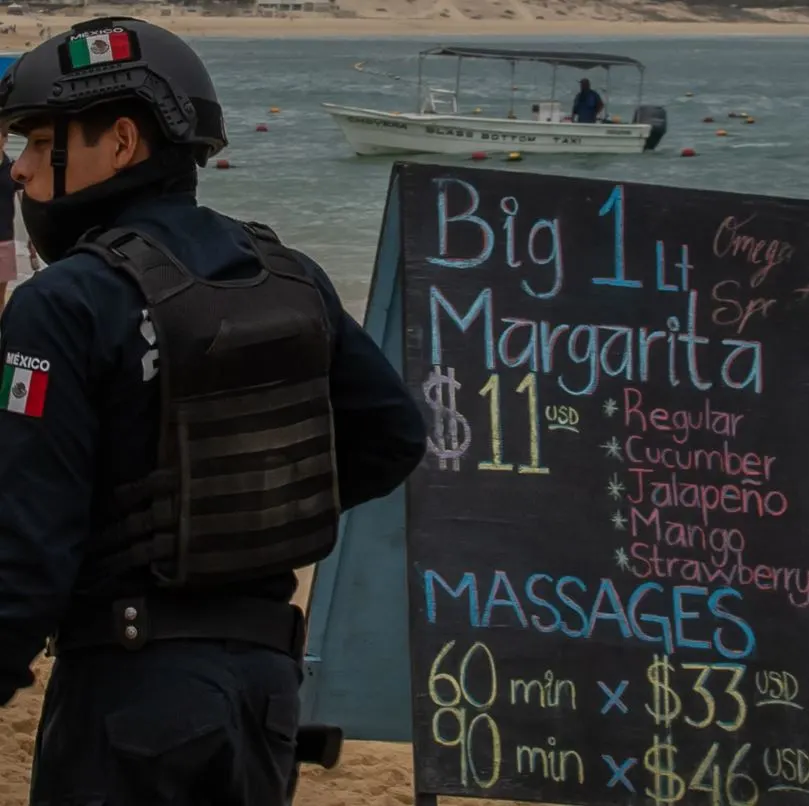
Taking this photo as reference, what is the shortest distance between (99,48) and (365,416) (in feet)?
2.16

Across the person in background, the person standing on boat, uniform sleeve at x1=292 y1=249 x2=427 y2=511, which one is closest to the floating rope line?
the person standing on boat

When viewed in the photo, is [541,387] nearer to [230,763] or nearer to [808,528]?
[808,528]

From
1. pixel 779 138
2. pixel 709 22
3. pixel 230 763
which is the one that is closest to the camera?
pixel 230 763

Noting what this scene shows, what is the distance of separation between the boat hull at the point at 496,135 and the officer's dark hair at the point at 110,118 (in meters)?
29.7

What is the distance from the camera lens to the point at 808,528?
3.61m

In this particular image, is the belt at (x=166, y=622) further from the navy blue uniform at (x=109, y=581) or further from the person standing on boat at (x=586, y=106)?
the person standing on boat at (x=586, y=106)

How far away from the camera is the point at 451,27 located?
467 feet

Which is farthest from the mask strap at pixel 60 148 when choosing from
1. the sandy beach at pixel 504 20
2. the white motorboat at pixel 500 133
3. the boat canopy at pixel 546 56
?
the sandy beach at pixel 504 20

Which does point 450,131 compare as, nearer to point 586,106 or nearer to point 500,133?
point 500,133

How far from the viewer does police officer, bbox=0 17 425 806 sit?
2059mm

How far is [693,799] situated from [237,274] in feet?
6.01

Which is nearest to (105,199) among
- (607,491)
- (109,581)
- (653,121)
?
(109,581)

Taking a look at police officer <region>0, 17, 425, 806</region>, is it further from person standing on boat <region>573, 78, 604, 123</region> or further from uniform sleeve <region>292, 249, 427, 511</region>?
person standing on boat <region>573, 78, 604, 123</region>

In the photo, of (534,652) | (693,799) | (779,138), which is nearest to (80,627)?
(534,652)
